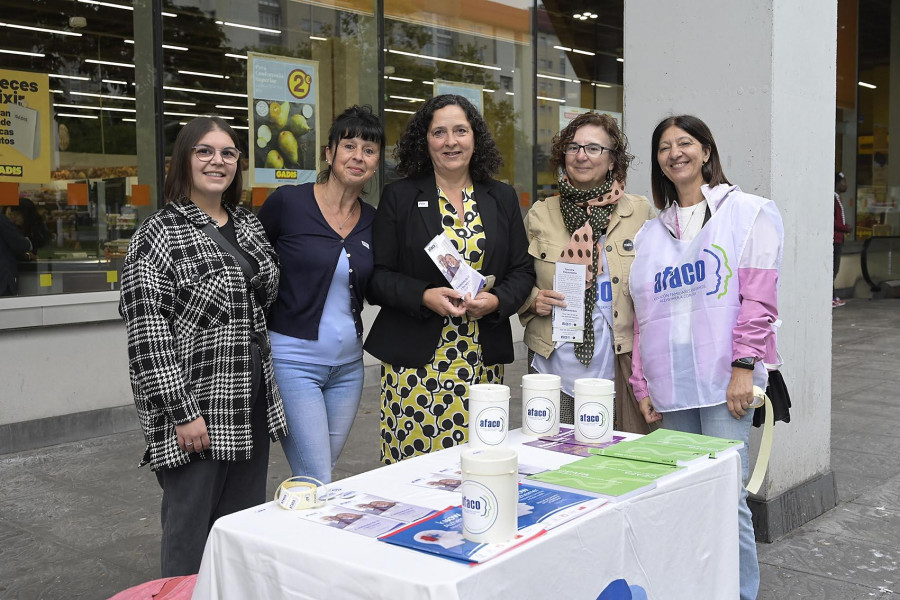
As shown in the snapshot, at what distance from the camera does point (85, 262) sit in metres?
7.11

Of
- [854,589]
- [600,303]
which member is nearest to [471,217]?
[600,303]

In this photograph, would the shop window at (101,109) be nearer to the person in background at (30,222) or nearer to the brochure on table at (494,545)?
the person in background at (30,222)

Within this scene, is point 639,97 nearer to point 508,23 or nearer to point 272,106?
point 272,106

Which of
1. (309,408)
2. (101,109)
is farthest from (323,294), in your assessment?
(101,109)

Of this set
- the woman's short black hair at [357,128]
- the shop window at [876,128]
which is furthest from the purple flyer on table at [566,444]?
the shop window at [876,128]

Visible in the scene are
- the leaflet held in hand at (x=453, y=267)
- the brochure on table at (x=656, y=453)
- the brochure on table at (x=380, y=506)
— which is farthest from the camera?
the leaflet held in hand at (x=453, y=267)

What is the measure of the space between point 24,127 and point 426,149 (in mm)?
4418

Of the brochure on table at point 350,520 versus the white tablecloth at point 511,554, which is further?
the brochure on table at point 350,520

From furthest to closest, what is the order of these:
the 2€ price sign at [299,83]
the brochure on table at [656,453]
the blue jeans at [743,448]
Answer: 1. the 2€ price sign at [299,83]
2. the blue jeans at [743,448]
3. the brochure on table at [656,453]

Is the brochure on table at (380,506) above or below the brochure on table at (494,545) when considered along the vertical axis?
below

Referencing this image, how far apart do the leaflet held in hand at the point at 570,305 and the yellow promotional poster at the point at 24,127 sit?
194 inches

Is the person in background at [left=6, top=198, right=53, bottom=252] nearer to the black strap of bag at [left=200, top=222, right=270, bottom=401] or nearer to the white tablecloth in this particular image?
the black strap of bag at [left=200, top=222, right=270, bottom=401]

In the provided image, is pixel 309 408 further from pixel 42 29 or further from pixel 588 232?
pixel 42 29

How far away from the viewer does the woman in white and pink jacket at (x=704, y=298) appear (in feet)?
10.9
